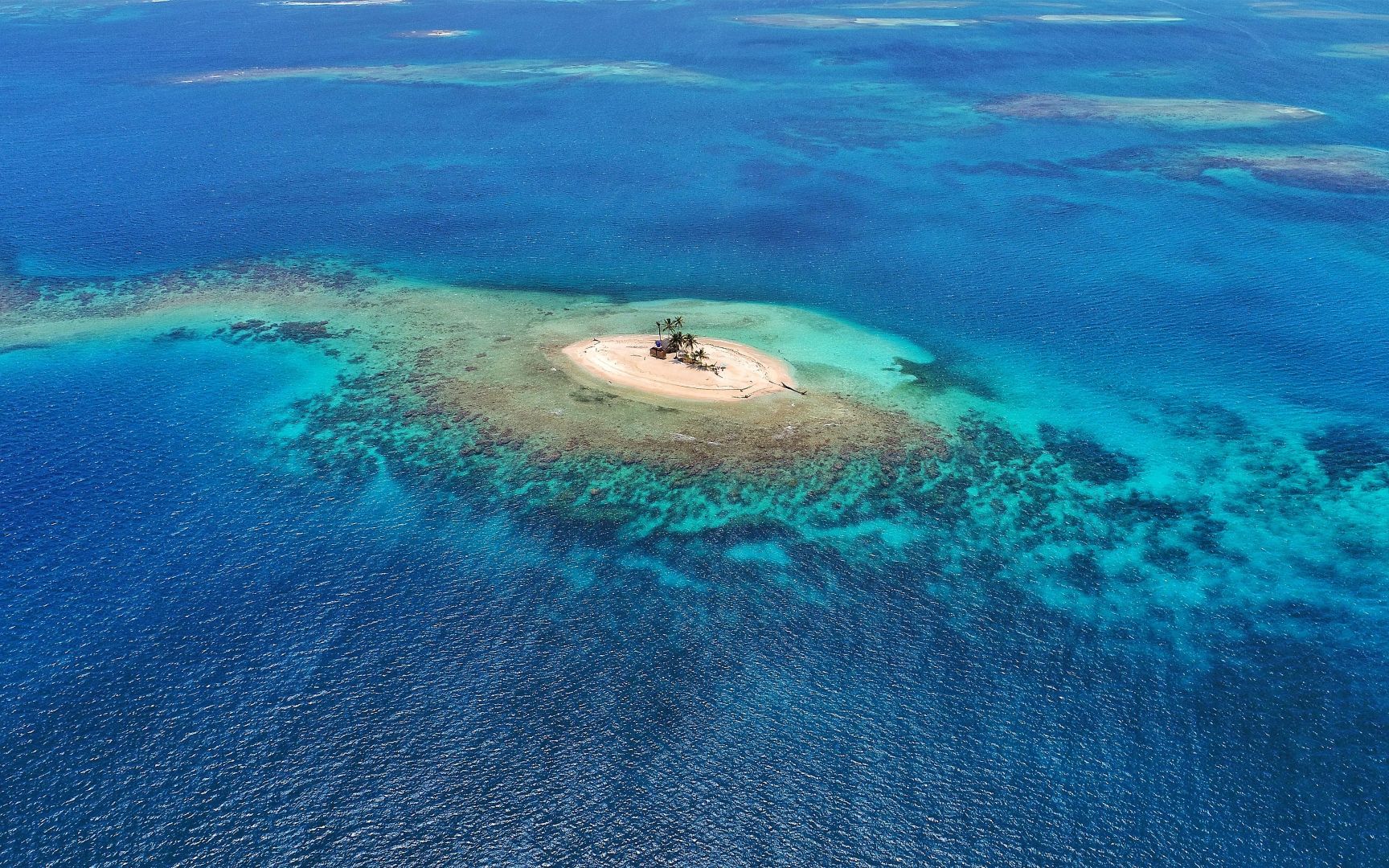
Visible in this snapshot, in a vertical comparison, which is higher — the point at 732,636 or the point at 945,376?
the point at 945,376

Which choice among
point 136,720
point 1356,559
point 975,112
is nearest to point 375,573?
point 136,720

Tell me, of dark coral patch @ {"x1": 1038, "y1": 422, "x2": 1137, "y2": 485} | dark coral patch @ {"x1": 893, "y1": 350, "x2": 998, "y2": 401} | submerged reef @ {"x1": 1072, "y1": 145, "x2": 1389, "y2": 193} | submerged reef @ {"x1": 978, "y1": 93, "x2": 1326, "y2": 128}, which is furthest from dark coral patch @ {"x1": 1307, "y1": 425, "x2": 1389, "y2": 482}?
submerged reef @ {"x1": 978, "y1": 93, "x2": 1326, "y2": 128}

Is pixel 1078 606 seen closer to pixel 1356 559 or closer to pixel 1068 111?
pixel 1356 559

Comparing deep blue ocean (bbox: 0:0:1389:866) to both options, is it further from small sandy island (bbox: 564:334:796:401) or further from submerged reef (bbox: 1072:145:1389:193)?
submerged reef (bbox: 1072:145:1389:193)

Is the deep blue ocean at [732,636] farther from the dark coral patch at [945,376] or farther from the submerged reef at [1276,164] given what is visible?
the submerged reef at [1276,164]

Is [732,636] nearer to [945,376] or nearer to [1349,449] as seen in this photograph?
[945,376]

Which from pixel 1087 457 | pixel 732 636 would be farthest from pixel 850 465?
pixel 732 636
